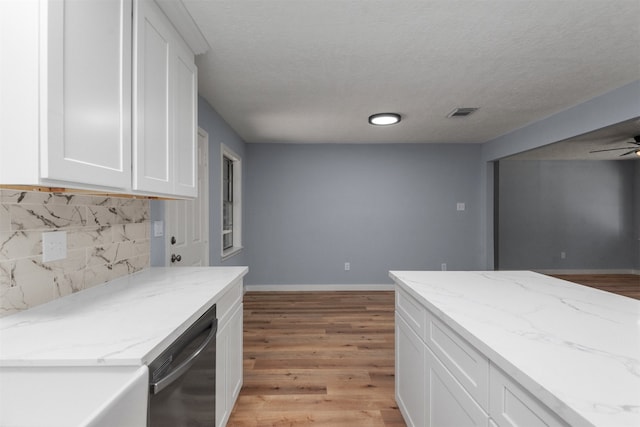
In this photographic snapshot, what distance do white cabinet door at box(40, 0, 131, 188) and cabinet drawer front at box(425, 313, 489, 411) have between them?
1.39 m

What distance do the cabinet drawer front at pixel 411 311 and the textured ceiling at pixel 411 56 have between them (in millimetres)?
1545

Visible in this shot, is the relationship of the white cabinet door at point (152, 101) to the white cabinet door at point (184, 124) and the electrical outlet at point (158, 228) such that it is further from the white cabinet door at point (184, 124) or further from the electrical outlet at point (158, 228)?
the electrical outlet at point (158, 228)

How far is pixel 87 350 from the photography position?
2.85 ft

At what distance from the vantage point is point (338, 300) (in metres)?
4.34

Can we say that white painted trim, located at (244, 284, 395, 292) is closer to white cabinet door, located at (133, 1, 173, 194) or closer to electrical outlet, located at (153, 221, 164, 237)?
electrical outlet, located at (153, 221, 164, 237)

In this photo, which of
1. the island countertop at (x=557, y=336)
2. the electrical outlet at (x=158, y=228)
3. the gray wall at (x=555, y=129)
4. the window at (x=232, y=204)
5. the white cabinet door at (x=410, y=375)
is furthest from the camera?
the window at (x=232, y=204)

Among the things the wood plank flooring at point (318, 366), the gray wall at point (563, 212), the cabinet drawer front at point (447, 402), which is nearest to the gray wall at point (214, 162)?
the wood plank flooring at point (318, 366)

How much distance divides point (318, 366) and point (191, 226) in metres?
1.61

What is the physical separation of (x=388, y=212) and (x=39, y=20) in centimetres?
450

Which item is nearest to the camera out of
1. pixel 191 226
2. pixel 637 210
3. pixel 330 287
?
pixel 191 226

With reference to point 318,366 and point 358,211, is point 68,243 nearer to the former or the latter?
point 318,366

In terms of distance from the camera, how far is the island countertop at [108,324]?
0.84 metres

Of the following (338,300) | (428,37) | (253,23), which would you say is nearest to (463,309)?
(428,37)

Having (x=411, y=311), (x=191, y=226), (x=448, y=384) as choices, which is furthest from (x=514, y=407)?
(x=191, y=226)
